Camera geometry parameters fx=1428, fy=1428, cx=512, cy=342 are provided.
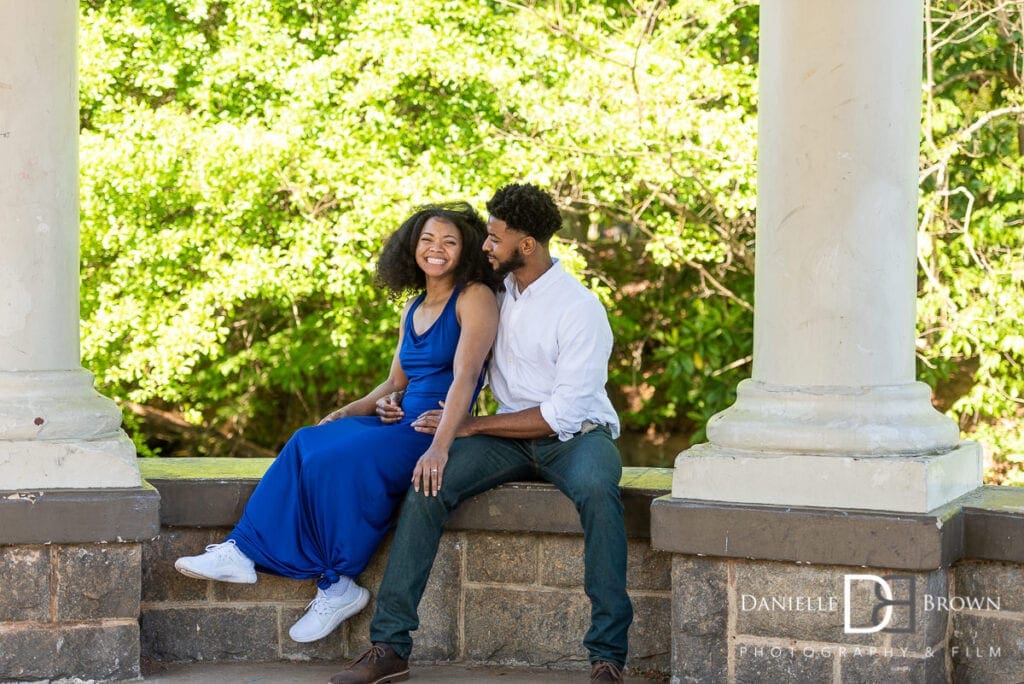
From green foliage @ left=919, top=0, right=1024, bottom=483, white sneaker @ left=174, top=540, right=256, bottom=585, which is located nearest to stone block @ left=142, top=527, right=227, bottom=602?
white sneaker @ left=174, top=540, right=256, bottom=585

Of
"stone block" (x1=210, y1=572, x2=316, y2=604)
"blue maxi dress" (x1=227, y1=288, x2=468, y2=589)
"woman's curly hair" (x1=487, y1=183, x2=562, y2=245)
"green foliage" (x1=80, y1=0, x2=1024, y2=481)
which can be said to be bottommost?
"stone block" (x1=210, y1=572, x2=316, y2=604)

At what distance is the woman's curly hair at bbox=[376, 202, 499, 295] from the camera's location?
14.2 feet

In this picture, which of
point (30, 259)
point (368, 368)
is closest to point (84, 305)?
point (368, 368)

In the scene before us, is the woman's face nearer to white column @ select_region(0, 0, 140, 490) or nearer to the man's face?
the man's face

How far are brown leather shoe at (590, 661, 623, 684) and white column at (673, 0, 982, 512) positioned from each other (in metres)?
0.50

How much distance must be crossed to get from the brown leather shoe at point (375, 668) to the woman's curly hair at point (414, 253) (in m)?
1.13

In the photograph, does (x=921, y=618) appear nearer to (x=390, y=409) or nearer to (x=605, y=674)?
(x=605, y=674)

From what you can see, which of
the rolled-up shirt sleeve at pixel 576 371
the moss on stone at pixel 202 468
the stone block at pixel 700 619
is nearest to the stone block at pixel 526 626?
the stone block at pixel 700 619

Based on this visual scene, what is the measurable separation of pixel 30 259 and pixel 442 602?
1.53m

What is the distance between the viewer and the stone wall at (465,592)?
408 centimetres

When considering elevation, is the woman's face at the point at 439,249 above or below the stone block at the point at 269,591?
above

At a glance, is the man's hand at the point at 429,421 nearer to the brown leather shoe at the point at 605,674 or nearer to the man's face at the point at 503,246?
the man's face at the point at 503,246

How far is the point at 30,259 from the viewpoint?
400cm

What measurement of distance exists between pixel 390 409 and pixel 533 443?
474 mm
